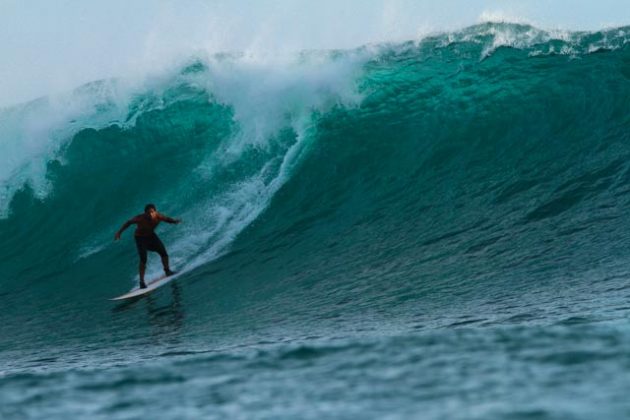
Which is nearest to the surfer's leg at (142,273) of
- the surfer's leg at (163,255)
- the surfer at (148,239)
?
the surfer at (148,239)

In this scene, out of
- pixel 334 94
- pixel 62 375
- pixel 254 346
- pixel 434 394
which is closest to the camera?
Answer: pixel 434 394

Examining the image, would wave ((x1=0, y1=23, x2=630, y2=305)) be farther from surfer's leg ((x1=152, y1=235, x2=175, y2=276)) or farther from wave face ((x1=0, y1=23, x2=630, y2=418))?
surfer's leg ((x1=152, y1=235, x2=175, y2=276))

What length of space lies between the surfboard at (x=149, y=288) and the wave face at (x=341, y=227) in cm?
29

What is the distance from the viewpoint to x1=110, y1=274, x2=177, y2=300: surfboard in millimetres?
9723

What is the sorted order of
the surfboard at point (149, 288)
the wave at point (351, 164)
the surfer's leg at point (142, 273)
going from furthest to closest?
the surfer's leg at point (142, 273) → the surfboard at point (149, 288) → the wave at point (351, 164)

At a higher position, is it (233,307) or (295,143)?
(295,143)

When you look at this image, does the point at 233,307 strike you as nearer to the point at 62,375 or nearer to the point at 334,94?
the point at 62,375

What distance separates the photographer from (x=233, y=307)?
805 centimetres

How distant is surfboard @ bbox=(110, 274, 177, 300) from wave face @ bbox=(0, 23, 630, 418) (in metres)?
0.29

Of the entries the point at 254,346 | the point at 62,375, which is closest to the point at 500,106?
the point at 254,346

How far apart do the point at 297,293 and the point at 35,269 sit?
5.38m

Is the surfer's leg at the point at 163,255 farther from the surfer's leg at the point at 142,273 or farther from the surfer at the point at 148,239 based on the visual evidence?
the surfer's leg at the point at 142,273

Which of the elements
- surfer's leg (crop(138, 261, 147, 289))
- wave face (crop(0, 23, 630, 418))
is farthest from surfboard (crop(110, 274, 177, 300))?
wave face (crop(0, 23, 630, 418))

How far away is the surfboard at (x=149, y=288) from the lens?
9.72 metres
